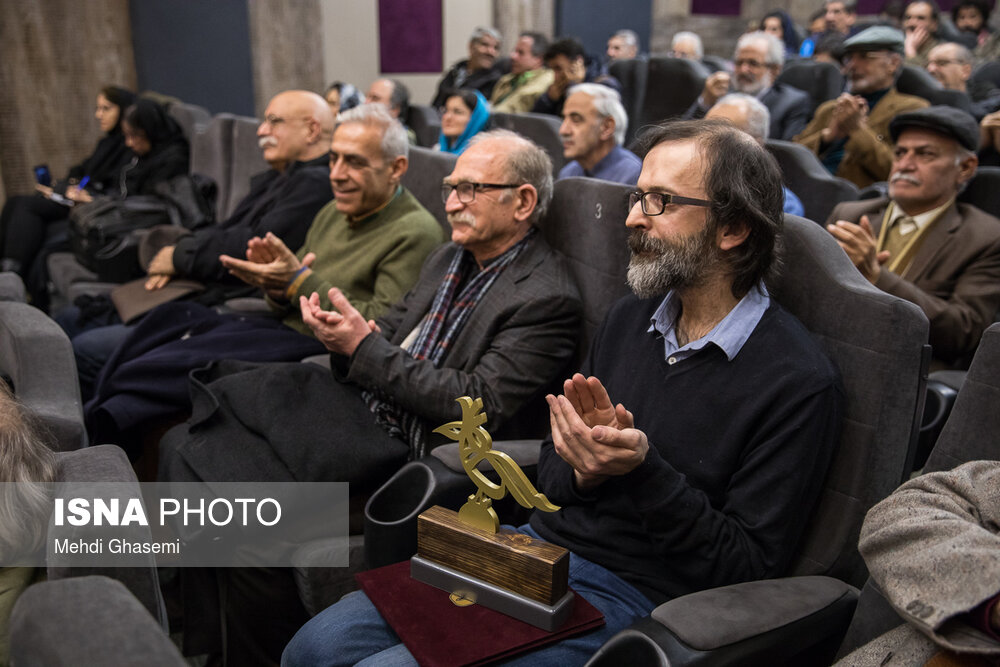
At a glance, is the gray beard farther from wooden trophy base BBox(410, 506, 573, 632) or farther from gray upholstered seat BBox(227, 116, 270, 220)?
gray upholstered seat BBox(227, 116, 270, 220)

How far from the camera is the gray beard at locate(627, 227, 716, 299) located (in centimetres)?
139

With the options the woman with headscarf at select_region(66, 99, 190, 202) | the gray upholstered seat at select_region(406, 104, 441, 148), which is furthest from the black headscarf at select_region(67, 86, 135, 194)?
the gray upholstered seat at select_region(406, 104, 441, 148)

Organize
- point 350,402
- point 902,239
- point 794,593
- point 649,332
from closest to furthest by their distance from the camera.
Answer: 1. point 794,593
2. point 649,332
3. point 350,402
4. point 902,239

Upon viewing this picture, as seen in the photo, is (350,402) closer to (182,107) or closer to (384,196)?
(384,196)

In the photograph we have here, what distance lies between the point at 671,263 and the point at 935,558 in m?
0.60

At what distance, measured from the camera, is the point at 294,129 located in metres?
3.15

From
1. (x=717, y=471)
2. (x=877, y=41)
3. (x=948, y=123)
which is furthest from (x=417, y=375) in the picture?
(x=877, y=41)

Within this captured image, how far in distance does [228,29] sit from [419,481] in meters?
5.71

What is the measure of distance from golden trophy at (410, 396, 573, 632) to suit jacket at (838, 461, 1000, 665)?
39 cm

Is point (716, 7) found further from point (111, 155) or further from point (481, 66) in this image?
point (111, 155)

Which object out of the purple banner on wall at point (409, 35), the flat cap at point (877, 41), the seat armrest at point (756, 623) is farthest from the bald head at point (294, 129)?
the purple banner on wall at point (409, 35)

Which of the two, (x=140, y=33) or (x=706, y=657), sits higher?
(x=140, y=33)

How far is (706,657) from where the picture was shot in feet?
3.35

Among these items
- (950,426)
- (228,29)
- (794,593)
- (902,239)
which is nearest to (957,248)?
(902,239)
